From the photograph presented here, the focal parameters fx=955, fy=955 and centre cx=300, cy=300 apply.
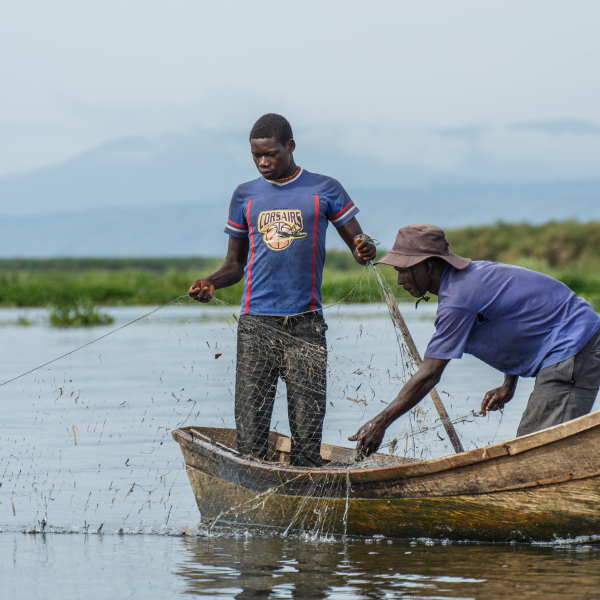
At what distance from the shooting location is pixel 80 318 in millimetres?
19438

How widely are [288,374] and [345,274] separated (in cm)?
2262

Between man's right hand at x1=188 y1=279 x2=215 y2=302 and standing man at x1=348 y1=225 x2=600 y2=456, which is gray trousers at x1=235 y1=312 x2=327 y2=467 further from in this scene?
standing man at x1=348 y1=225 x2=600 y2=456

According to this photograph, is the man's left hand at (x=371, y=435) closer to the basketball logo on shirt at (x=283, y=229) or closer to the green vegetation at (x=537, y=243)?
the basketball logo on shirt at (x=283, y=229)

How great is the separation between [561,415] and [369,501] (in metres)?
1.01

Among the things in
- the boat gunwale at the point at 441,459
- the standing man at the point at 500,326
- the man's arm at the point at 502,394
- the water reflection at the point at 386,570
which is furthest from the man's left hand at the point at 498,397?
the water reflection at the point at 386,570

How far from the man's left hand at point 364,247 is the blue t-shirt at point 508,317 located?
1.97ft

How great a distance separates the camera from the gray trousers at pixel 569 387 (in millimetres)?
4004

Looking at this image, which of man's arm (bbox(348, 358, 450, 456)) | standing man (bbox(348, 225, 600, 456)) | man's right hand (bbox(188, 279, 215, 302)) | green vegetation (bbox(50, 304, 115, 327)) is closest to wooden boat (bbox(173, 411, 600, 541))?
standing man (bbox(348, 225, 600, 456))

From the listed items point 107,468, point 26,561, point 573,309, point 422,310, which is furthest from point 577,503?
point 422,310

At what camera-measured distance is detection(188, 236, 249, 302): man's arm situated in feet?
15.5

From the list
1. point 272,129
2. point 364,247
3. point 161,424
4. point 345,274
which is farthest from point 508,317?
point 345,274

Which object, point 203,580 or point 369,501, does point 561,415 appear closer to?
point 369,501

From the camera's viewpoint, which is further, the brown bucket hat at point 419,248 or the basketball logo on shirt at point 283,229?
the basketball logo on shirt at point 283,229

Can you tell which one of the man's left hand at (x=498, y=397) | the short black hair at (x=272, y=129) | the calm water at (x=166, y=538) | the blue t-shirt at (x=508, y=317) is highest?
the short black hair at (x=272, y=129)
